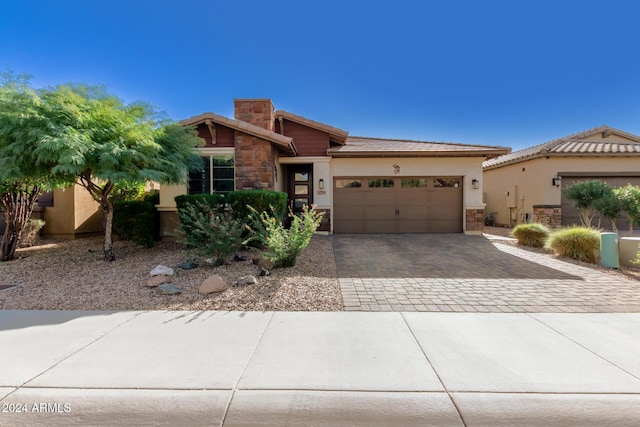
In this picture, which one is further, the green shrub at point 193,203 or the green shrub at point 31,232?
the green shrub at point 31,232

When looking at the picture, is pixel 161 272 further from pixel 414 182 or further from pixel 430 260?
pixel 414 182

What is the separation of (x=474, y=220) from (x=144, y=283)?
11.9m

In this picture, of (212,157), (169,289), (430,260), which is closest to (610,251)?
(430,260)

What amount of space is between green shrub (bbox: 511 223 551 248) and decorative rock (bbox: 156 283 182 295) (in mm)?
10574

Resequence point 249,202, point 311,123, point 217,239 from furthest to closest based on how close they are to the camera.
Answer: point 311,123 → point 249,202 → point 217,239

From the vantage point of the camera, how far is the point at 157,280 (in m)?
5.44

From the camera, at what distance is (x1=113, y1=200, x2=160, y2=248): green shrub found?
877cm

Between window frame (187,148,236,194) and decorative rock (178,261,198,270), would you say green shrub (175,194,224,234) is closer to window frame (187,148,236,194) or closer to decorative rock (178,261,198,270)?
decorative rock (178,261,198,270)

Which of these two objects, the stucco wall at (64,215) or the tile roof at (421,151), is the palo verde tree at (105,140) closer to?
the stucco wall at (64,215)

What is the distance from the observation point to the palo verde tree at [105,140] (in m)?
5.62

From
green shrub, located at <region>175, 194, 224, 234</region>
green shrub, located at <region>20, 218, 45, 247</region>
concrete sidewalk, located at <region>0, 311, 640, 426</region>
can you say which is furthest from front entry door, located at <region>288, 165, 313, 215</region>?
concrete sidewalk, located at <region>0, 311, 640, 426</region>

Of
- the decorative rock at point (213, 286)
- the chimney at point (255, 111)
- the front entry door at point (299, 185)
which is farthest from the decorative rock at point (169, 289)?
the front entry door at point (299, 185)

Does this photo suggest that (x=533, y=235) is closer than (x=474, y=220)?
Yes

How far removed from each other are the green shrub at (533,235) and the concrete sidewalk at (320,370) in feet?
20.3
